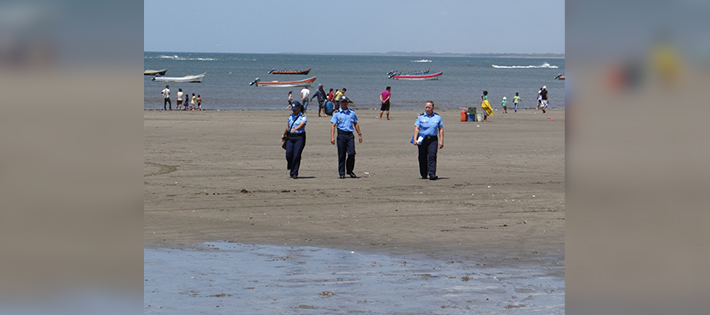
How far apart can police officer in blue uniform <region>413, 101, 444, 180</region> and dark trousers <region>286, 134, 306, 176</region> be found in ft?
7.38

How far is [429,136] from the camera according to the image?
59.2ft

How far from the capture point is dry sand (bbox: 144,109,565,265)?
11906 millimetres

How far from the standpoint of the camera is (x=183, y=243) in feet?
37.8

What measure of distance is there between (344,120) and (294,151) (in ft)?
3.79

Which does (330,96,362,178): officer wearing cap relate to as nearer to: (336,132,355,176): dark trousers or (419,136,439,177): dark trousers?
(336,132,355,176): dark trousers

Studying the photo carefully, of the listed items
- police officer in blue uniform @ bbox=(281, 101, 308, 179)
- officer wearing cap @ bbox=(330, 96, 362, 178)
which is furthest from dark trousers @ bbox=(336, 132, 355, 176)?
police officer in blue uniform @ bbox=(281, 101, 308, 179)

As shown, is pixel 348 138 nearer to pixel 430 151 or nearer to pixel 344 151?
pixel 344 151

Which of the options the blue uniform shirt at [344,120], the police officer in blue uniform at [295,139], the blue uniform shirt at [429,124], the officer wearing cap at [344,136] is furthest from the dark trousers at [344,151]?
the blue uniform shirt at [429,124]

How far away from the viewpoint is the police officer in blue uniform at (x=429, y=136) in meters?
17.9
